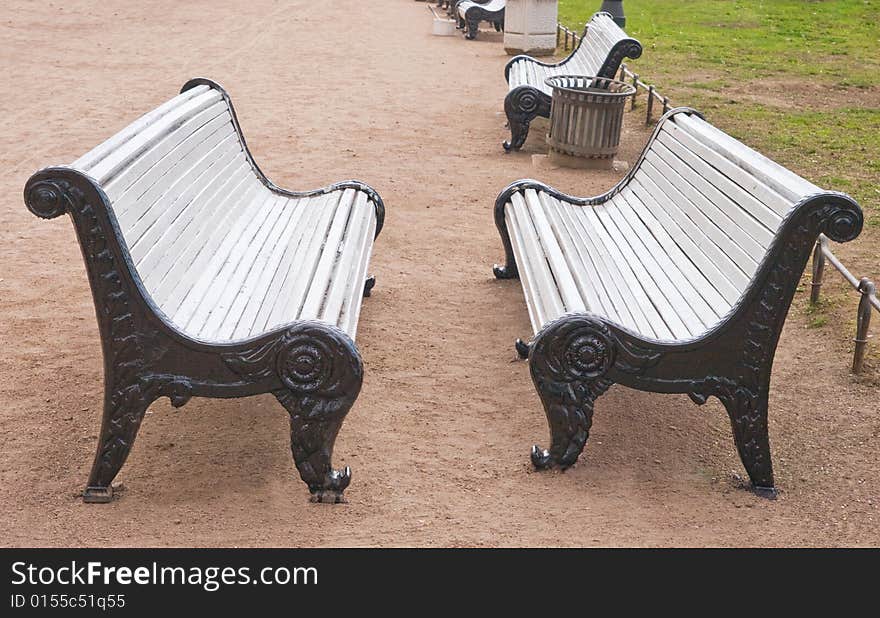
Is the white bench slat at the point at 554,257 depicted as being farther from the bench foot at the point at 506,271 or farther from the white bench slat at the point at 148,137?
the white bench slat at the point at 148,137

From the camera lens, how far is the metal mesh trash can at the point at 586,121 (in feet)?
28.6

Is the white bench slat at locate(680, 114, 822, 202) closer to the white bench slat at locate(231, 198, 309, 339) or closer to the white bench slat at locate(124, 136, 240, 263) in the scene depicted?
the white bench slat at locate(231, 198, 309, 339)

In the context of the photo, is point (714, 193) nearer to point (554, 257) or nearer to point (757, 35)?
point (554, 257)

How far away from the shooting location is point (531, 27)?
15531mm

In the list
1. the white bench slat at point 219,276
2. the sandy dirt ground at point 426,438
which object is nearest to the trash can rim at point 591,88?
the sandy dirt ground at point 426,438

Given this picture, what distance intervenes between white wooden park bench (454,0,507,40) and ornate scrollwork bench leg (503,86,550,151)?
8.59 metres

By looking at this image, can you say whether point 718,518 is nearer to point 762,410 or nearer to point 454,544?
point 762,410

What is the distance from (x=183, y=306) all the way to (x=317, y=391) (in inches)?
28.0

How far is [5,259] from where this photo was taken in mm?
6547

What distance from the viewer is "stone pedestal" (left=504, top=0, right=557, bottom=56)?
50.6 ft

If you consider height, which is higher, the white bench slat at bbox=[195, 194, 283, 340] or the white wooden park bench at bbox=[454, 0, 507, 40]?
the white bench slat at bbox=[195, 194, 283, 340]

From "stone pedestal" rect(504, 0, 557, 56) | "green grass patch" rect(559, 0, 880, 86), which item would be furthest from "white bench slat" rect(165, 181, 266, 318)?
"stone pedestal" rect(504, 0, 557, 56)

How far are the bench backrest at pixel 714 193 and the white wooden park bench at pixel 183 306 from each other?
5.20 ft

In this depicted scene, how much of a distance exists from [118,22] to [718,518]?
54.6 ft
